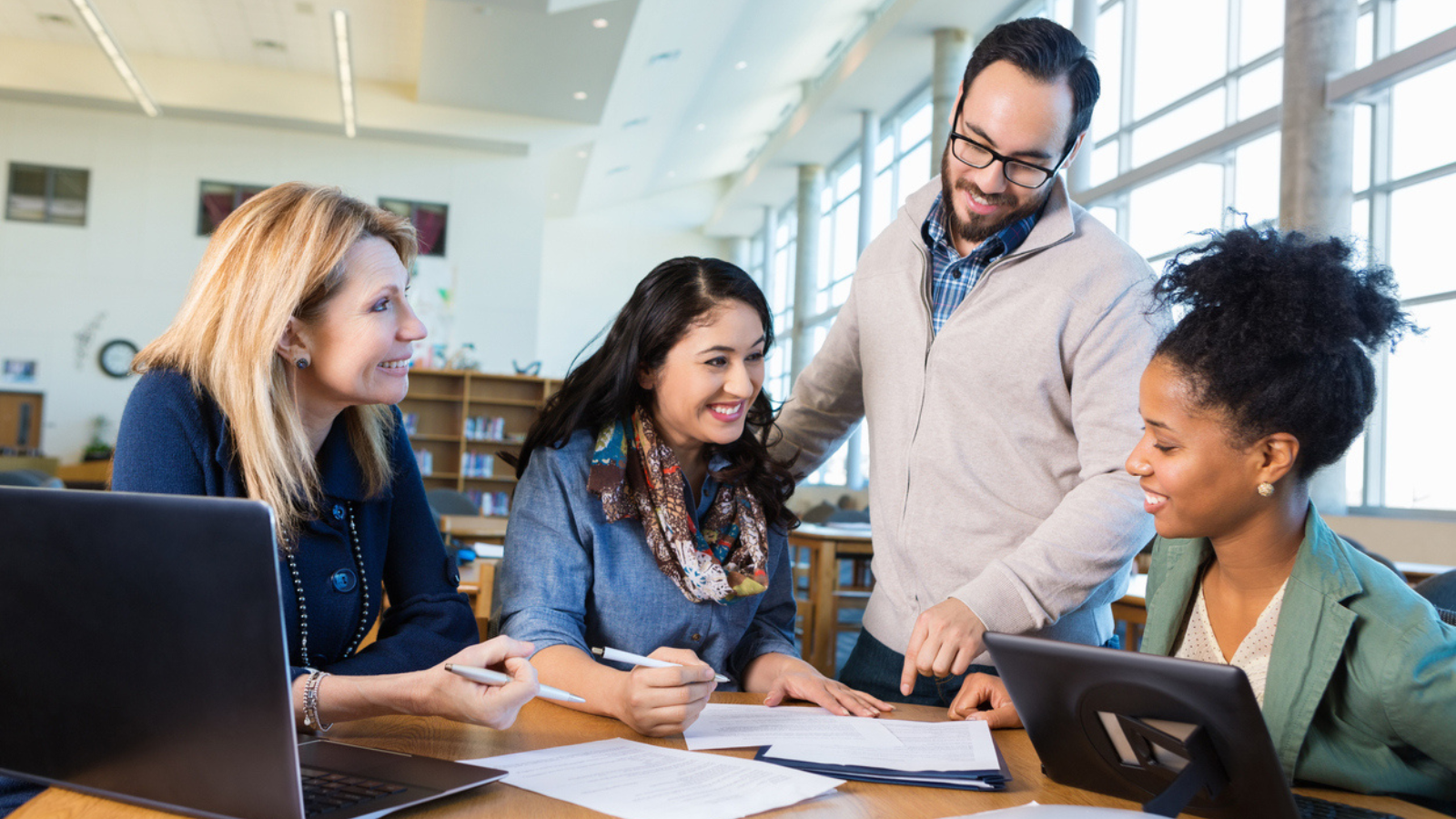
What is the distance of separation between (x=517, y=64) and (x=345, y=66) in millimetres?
1628

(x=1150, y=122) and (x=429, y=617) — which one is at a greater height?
(x=1150, y=122)

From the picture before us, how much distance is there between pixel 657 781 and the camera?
3.28 ft

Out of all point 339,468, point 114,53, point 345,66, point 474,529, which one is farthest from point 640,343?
point 114,53

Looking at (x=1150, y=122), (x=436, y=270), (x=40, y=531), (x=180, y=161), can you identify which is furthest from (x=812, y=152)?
(x=40, y=531)

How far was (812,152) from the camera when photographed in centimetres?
1427

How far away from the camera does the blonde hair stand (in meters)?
1.24

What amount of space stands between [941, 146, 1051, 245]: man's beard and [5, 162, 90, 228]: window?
12589 millimetres

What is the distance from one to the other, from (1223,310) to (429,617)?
3.72ft

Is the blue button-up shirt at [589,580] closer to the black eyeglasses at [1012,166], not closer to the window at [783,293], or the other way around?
the black eyeglasses at [1012,166]

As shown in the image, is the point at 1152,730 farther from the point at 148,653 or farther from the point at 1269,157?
the point at 1269,157

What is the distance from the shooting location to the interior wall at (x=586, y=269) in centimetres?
1833

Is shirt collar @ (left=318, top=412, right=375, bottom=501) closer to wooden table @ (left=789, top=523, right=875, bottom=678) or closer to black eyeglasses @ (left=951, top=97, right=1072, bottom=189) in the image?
black eyeglasses @ (left=951, top=97, right=1072, bottom=189)

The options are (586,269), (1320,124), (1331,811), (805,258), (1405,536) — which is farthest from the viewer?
(586,269)

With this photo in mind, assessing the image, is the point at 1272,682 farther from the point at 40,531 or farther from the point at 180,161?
the point at 180,161
